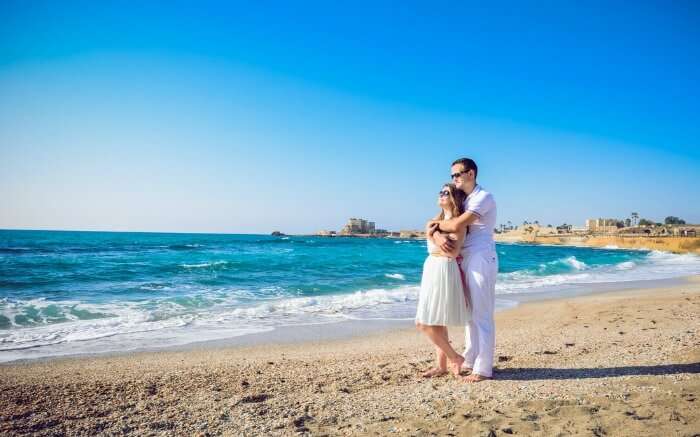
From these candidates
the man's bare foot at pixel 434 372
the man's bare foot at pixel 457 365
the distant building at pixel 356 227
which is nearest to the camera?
the man's bare foot at pixel 457 365

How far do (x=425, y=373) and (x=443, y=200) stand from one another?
79.6 inches

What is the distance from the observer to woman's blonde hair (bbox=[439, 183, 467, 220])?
4.36m

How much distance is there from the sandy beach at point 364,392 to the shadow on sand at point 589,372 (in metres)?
0.02

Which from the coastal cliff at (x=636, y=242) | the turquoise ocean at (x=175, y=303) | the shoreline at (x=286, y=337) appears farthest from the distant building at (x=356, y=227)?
the shoreline at (x=286, y=337)

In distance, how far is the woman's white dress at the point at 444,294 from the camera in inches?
170

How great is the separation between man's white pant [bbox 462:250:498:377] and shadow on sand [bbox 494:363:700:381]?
1.00ft

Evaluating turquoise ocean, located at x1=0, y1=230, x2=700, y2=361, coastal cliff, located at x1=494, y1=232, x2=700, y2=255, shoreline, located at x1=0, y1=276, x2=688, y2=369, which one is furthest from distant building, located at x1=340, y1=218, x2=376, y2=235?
shoreline, located at x1=0, y1=276, x2=688, y2=369

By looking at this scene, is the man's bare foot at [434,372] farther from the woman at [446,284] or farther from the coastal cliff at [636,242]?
the coastal cliff at [636,242]

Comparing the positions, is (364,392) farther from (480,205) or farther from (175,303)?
(175,303)

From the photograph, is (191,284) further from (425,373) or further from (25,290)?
(425,373)

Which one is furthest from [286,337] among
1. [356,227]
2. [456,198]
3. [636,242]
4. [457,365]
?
[356,227]

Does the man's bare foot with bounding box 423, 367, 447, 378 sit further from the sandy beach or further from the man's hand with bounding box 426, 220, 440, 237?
the man's hand with bounding box 426, 220, 440, 237

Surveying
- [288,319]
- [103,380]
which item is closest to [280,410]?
[103,380]

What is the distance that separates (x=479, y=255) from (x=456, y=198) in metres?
0.67
